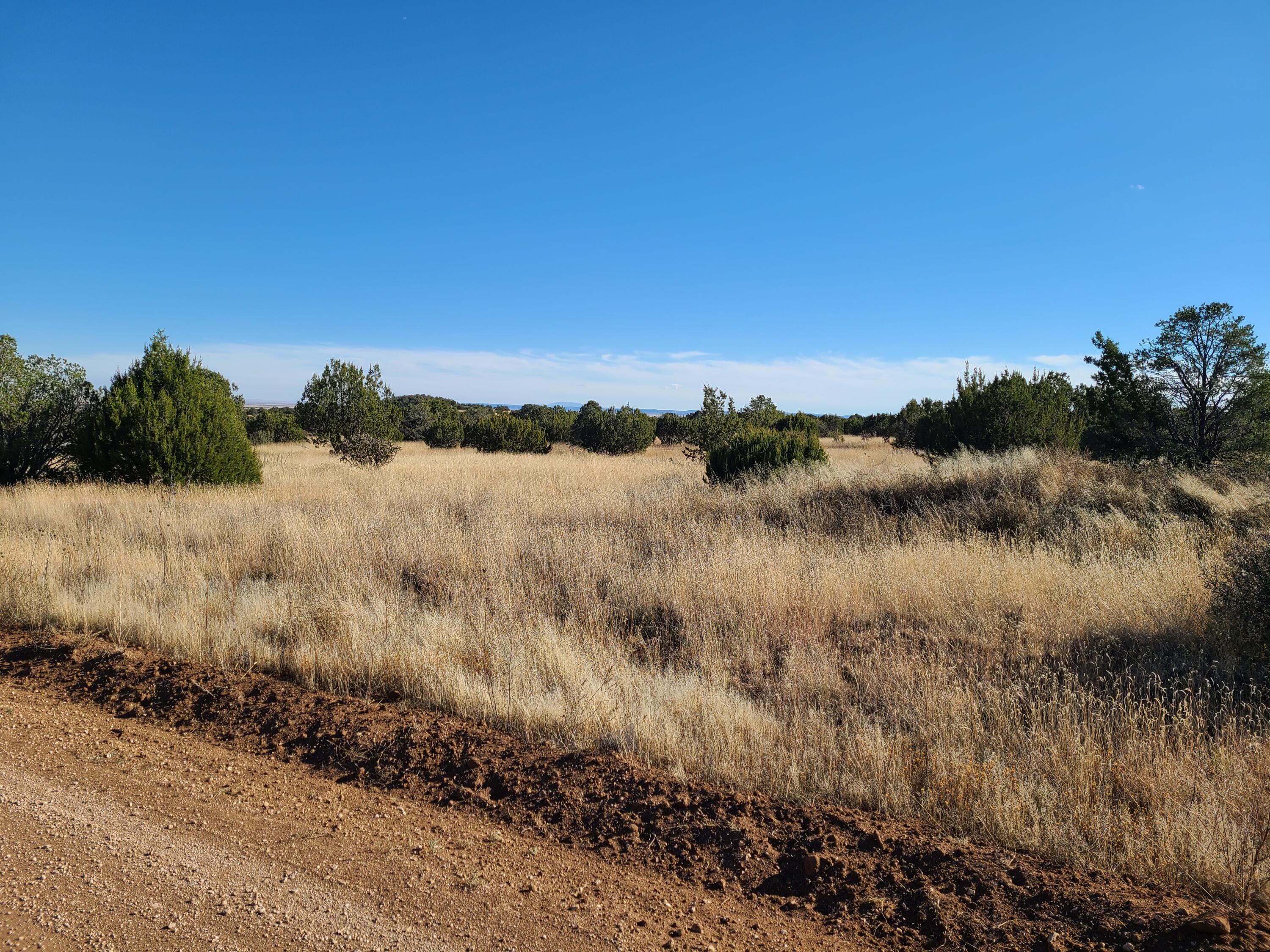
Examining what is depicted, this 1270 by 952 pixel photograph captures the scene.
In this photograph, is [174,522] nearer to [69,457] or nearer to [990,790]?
[69,457]

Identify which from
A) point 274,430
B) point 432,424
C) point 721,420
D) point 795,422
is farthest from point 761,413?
point 274,430

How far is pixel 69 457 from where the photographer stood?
16.0 metres

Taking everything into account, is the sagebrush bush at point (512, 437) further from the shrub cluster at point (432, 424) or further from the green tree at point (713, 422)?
the green tree at point (713, 422)

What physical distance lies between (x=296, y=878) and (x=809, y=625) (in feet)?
14.8

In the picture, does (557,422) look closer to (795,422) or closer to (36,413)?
(795,422)

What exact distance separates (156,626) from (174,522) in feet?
17.6

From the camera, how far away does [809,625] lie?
6055 mm

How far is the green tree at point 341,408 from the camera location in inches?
841

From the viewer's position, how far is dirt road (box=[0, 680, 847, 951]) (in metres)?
2.43

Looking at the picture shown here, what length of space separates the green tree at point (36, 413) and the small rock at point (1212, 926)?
20846 millimetres

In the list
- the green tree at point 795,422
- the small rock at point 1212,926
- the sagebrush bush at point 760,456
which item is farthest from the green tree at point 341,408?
the small rock at point 1212,926

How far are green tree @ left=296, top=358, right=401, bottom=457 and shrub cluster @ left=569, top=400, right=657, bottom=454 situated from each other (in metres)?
14.7

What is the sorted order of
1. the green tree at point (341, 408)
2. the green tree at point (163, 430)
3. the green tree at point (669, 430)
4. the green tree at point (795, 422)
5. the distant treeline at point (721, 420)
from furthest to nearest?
the green tree at point (669, 430), the green tree at point (795, 422), the green tree at point (341, 408), the green tree at point (163, 430), the distant treeline at point (721, 420)

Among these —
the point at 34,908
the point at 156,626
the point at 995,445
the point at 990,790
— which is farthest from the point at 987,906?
the point at 995,445
